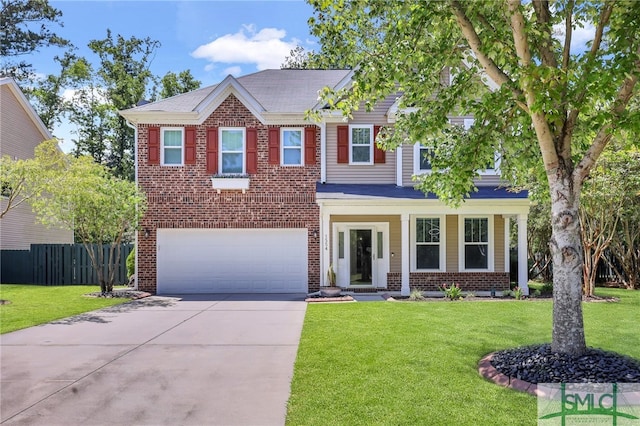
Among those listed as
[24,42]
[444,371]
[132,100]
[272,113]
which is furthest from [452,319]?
[24,42]

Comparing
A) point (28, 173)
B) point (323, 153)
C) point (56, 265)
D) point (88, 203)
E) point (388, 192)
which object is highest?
point (323, 153)

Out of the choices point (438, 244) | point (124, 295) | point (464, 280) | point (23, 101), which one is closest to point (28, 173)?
point (124, 295)

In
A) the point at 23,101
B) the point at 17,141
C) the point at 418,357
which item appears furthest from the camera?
the point at 23,101

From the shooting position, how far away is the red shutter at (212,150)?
1531 cm

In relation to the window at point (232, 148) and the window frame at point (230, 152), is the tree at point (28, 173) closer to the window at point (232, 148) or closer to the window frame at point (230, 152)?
the window frame at point (230, 152)

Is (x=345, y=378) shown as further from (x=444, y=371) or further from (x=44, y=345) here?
(x=44, y=345)

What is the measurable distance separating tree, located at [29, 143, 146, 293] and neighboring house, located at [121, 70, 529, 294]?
123cm

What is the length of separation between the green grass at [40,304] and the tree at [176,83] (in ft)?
55.2

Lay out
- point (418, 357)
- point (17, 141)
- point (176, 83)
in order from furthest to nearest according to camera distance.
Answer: point (176, 83), point (17, 141), point (418, 357)

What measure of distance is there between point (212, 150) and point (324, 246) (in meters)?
4.87

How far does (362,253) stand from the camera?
1565 cm

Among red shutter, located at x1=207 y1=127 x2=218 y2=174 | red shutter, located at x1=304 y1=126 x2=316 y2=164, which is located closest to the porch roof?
red shutter, located at x1=304 y1=126 x2=316 y2=164

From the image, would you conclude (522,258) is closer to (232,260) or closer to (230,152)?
(232,260)

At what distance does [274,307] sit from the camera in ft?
39.2
